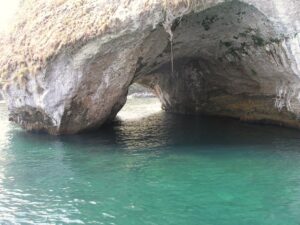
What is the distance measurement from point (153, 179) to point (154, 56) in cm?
1015

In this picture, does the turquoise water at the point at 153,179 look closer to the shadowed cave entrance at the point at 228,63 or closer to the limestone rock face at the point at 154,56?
the limestone rock face at the point at 154,56

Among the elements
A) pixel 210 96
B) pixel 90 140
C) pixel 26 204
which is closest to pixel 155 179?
pixel 26 204

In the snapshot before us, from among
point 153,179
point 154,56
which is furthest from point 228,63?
point 153,179

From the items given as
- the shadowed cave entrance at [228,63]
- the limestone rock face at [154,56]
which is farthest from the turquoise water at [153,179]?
the shadowed cave entrance at [228,63]

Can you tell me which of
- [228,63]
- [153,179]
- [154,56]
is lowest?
[153,179]

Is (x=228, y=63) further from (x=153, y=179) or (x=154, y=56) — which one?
(x=153, y=179)

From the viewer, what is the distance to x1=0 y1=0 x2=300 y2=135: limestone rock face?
17.0 meters

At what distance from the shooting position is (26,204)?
10836 mm

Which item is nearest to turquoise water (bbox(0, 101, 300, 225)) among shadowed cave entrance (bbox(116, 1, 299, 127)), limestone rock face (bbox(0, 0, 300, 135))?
limestone rock face (bbox(0, 0, 300, 135))

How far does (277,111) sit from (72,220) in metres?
16.0

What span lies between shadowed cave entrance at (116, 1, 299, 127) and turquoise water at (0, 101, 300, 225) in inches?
115

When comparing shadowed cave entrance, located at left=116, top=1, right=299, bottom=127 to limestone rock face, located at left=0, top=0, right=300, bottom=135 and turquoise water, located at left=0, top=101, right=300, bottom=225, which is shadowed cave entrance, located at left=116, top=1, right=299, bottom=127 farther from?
turquoise water, located at left=0, top=101, right=300, bottom=225

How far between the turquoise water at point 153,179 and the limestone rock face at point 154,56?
5.13ft

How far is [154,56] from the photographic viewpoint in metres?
21.6
